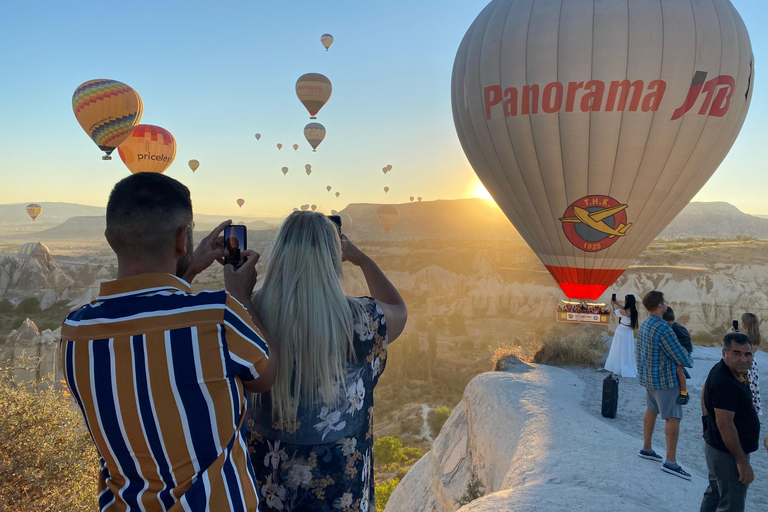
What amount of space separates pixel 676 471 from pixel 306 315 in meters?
4.88

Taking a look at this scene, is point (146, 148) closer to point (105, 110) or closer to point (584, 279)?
point (105, 110)

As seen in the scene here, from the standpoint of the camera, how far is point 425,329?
4200 centimetres

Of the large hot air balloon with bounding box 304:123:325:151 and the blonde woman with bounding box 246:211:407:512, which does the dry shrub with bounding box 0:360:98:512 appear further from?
the large hot air balloon with bounding box 304:123:325:151

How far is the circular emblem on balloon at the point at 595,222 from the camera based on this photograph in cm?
1128

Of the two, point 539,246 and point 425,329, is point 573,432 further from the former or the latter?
point 425,329

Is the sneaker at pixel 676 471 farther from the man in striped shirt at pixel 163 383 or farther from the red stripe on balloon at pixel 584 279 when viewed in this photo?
the red stripe on balloon at pixel 584 279

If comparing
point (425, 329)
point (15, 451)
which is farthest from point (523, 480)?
point (425, 329)

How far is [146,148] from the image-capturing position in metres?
23.5

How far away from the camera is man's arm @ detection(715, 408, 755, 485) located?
3420mm

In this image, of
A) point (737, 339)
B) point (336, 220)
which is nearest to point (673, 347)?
point (737, 339)

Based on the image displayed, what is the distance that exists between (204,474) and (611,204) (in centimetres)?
1145

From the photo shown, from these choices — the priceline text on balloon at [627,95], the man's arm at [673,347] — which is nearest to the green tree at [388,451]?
the priceline text on balloon at [627,95]

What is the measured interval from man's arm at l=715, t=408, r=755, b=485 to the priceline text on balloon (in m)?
8.43

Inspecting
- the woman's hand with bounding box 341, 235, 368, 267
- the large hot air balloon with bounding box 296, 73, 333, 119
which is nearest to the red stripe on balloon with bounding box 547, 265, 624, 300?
the woman's hand with bounding box 341, 235, 368, 267
